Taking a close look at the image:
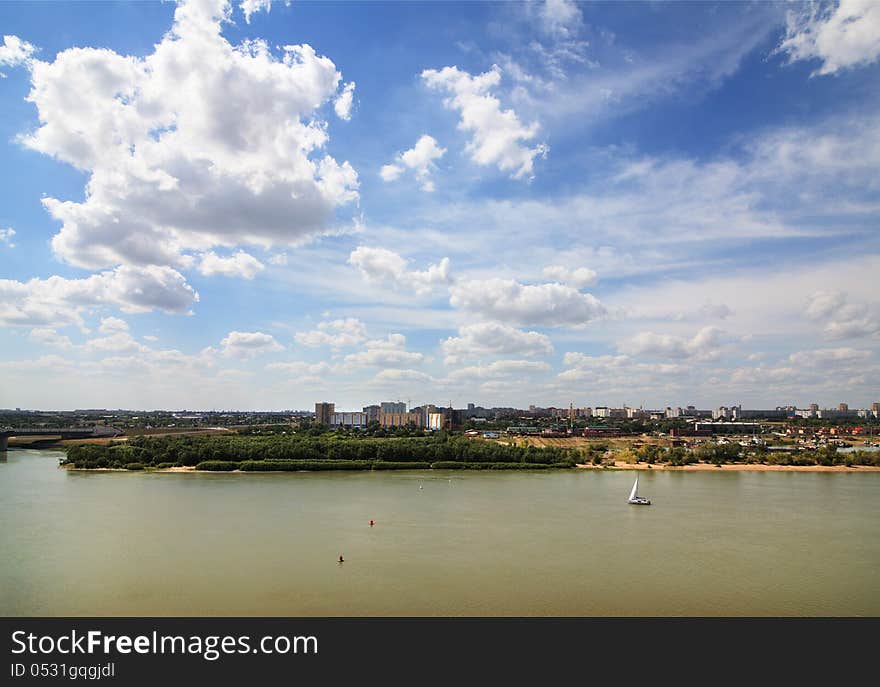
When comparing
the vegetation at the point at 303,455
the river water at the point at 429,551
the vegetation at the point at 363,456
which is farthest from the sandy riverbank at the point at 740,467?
the river water at the point at 429,551

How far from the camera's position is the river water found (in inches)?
437

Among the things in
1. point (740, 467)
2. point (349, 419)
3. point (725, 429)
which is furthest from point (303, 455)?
point (349, 419)

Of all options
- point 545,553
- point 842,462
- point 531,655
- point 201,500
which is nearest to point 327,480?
point 201,500

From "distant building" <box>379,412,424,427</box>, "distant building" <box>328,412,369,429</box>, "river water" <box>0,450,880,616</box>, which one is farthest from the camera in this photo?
"distant building" <box>328,412,369,429</box>

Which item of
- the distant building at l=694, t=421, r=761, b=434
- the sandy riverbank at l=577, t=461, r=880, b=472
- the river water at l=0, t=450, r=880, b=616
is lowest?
the river water at l=0, t=450, r=880, b=616

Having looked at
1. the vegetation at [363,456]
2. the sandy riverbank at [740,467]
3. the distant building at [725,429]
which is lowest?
the sandy riverbank at [740,467]

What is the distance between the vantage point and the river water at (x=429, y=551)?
36.4 ft

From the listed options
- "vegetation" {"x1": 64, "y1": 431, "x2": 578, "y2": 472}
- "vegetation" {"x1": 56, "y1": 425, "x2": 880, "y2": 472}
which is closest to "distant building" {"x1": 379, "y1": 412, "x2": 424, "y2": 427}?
"vegetation" {"x1": 56, "y1": 425, "x2": 880, "y2": 472}

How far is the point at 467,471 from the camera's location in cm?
3347

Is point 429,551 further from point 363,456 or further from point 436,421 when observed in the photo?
point 436,421

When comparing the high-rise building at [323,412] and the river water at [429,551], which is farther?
the high-rise building at [323,412]

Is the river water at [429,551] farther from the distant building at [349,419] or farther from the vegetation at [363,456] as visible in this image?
the distant building at [349,419]

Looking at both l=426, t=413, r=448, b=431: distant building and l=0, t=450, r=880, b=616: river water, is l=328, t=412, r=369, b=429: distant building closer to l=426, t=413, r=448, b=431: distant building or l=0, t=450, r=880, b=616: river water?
l=426, t=413, r=448, b=431: distant building

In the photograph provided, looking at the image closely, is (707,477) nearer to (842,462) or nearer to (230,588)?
(842,462)
